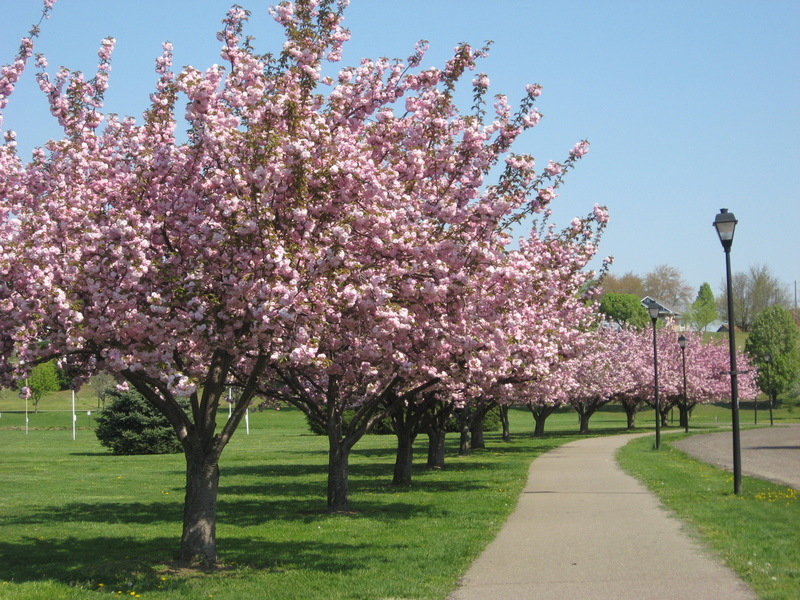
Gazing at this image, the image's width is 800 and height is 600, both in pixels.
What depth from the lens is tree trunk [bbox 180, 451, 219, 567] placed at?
10.9m

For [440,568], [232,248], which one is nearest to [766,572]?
[440,568]

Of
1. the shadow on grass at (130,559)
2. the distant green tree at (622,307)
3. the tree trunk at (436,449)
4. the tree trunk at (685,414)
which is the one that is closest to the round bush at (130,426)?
the tree trunk at (436,449)

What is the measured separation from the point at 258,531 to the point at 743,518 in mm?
7393

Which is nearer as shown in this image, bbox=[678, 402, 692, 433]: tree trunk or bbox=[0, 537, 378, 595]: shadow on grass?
bbox=[0, 537, 378, 595]: shadow on grass

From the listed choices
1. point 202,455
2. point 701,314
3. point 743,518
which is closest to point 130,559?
point 202,455

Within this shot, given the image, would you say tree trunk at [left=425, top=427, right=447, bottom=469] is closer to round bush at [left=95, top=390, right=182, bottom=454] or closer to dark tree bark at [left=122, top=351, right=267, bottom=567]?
round bush at [left=95, top=390, right=182, bottom=454]

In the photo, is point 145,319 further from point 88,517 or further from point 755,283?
point 755,283

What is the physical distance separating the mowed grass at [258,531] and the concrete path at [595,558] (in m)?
0.44

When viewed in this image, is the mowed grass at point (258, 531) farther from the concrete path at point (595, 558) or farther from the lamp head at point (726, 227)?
the lamp head at point (726, 227)

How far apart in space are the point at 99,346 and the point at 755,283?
12734 cm

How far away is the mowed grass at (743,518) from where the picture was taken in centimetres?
909

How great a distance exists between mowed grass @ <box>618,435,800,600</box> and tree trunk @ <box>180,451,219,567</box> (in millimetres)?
5898

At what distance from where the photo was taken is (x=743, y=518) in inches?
530

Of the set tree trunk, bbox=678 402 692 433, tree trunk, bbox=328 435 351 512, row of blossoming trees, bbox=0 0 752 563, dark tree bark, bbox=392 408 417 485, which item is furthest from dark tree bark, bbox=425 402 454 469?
tree trunk, bbox=678 402 692 433
